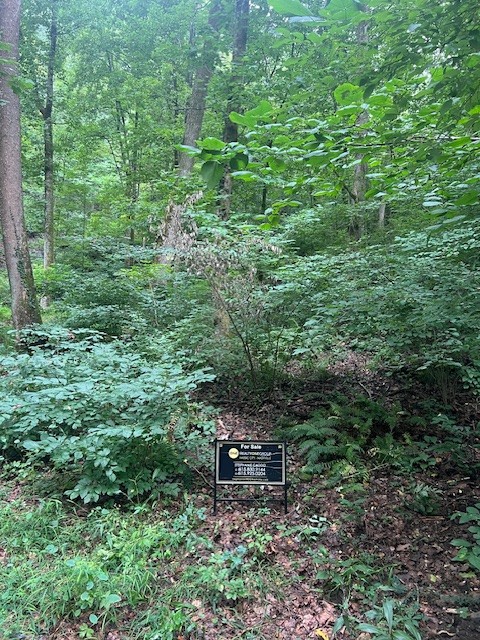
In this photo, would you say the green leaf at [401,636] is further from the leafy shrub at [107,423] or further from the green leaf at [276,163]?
the green leaf at [276,163]

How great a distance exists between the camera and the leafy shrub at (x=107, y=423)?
11.1 feet

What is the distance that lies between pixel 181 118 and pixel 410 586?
14.5 metres

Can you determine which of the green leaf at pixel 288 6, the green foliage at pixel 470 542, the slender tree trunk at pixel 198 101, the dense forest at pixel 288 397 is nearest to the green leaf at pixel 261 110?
the dense forest at pixel 288 397

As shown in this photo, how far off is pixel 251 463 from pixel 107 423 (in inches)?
51.0

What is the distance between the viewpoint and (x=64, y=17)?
11953 millimetres

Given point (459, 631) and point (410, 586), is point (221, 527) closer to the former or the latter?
point (410, 586)

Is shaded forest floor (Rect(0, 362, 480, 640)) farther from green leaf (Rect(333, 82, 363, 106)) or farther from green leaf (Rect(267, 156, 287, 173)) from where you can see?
green leaf (Rect(333, 82, 363, 106))

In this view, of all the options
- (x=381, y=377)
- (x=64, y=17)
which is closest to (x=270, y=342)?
(x=381, y=377)

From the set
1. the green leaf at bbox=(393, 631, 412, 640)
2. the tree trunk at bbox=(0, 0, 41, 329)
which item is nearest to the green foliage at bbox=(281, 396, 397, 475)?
the green leaf at bbox=(393, 631, 412, 640)

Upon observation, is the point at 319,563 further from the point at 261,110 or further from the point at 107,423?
the point at 261,110

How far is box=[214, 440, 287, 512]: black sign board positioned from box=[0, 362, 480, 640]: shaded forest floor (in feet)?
1.00

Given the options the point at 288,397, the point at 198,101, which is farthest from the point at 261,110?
the point at 198,101

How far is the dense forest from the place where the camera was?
7.70 ft

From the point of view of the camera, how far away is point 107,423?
139 inches
